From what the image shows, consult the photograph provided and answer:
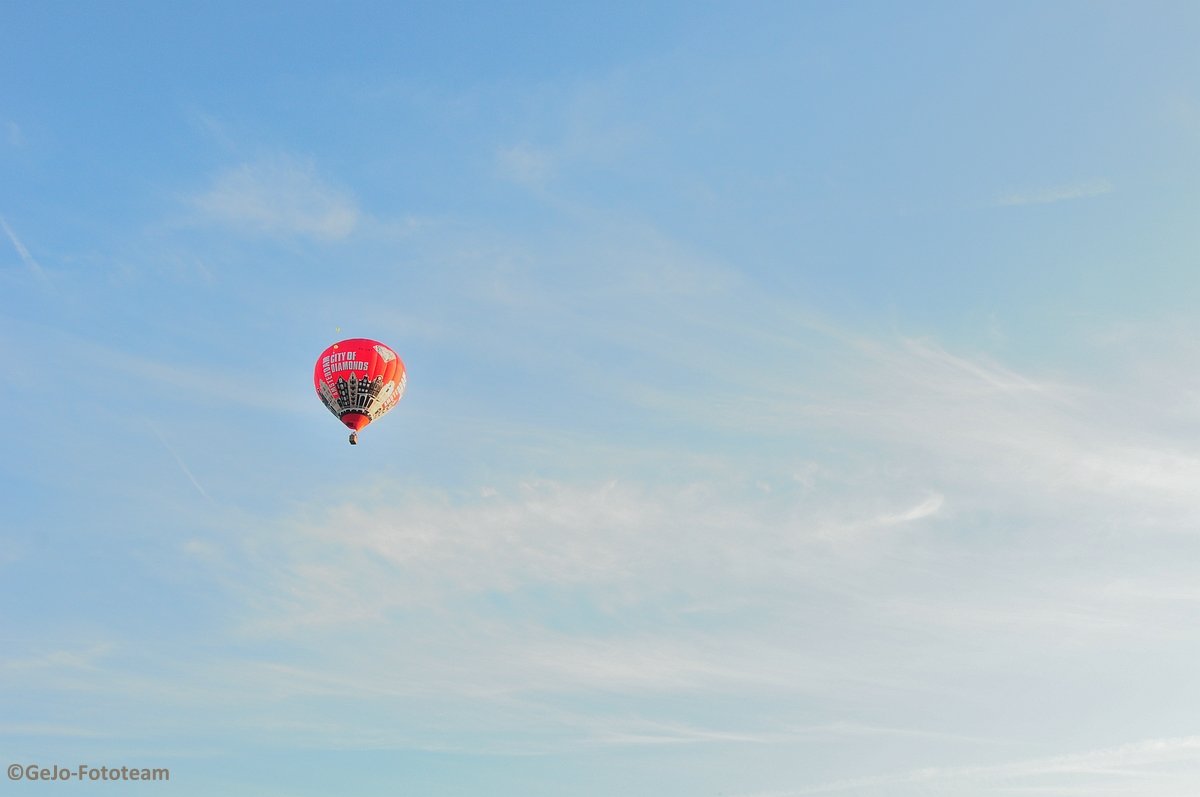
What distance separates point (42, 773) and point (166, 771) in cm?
1676

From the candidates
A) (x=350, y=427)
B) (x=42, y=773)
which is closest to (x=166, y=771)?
(x=42, y=773)

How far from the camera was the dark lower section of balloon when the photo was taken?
557ft

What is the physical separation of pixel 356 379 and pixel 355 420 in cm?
544

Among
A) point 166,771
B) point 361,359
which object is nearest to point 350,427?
point 361,359

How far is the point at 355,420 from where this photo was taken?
170 m

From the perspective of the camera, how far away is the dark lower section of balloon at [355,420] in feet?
557

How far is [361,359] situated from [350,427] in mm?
9054

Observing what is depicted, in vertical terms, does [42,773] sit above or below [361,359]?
below

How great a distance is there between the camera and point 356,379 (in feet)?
552

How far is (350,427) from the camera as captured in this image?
170 metres

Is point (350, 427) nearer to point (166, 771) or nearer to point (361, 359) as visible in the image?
point (361, 359)

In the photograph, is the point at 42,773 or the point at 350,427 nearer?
the point at 42,773

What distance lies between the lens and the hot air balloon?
168250 millimetres

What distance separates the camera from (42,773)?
149 meters
